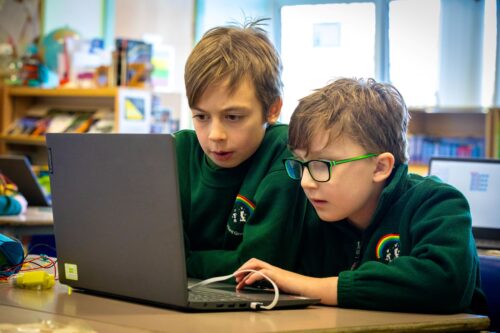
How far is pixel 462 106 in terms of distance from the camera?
6.09m

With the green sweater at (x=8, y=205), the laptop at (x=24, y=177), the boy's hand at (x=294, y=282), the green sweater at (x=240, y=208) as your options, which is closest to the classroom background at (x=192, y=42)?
the laptop at (x=24, y=177)

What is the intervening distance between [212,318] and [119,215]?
0.77 ft

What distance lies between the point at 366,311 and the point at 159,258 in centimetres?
35

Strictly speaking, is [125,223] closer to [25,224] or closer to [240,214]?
[240,214]

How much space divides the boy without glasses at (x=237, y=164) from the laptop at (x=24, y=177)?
6.52ft

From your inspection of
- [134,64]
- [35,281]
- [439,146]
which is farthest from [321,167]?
[439,146]

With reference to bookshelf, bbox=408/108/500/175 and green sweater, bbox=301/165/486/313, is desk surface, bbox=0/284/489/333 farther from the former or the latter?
bookshelf, bbox=408/108/500/175

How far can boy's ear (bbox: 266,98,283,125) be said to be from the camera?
→ 1.66 m

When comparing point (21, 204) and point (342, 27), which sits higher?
point (342, 27)

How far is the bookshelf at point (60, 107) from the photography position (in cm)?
505

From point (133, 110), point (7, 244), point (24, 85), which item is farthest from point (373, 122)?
point (24, 85)

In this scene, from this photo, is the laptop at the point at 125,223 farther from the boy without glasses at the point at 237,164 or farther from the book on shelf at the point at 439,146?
the book on shelf at the point at 439,146

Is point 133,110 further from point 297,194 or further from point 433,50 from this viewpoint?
point 297,194

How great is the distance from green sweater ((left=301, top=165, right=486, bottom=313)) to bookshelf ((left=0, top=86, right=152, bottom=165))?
3.68 metres
